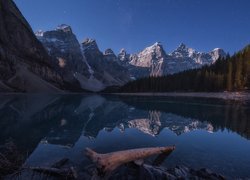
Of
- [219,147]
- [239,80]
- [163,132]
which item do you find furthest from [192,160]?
[239,80]

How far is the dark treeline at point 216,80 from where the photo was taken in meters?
109

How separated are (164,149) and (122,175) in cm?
517

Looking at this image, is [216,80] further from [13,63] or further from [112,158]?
[13,63]

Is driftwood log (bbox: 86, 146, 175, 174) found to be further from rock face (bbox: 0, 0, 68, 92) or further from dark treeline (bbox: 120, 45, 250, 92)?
rock face (bbox: 0, 0, 68, 92)

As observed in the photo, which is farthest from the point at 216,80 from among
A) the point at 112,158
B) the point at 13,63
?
the point at 13,63

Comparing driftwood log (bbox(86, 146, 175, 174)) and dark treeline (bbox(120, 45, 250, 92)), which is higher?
dark treeline (bbox(120, 45, 250, 92))

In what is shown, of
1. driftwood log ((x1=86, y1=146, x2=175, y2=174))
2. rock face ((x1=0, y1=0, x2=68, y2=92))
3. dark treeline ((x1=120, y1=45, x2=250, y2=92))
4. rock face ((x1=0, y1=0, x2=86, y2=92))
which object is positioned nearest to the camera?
driftwood log ((x1=86, y1=146, x2=175, y2=174))

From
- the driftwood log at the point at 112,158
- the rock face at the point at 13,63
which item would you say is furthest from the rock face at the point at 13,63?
the driftwood log at the point at 112,158

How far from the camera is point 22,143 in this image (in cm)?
1953

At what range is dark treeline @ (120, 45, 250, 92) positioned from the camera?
109 meters

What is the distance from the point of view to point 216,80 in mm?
116562

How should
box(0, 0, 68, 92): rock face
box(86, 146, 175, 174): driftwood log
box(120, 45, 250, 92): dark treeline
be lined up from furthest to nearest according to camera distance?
box(0, 0, 68, 92): rock face
box(120, 45, 250, 92): dark treeline
box(86, 146, 175, 174): driftwood log

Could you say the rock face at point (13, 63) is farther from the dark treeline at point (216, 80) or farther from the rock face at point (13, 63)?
the dark treeline at point (216, 80)

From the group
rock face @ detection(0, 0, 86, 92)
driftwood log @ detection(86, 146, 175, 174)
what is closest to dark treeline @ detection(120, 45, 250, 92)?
rock face @ detection(0, 0, 86, 92)
